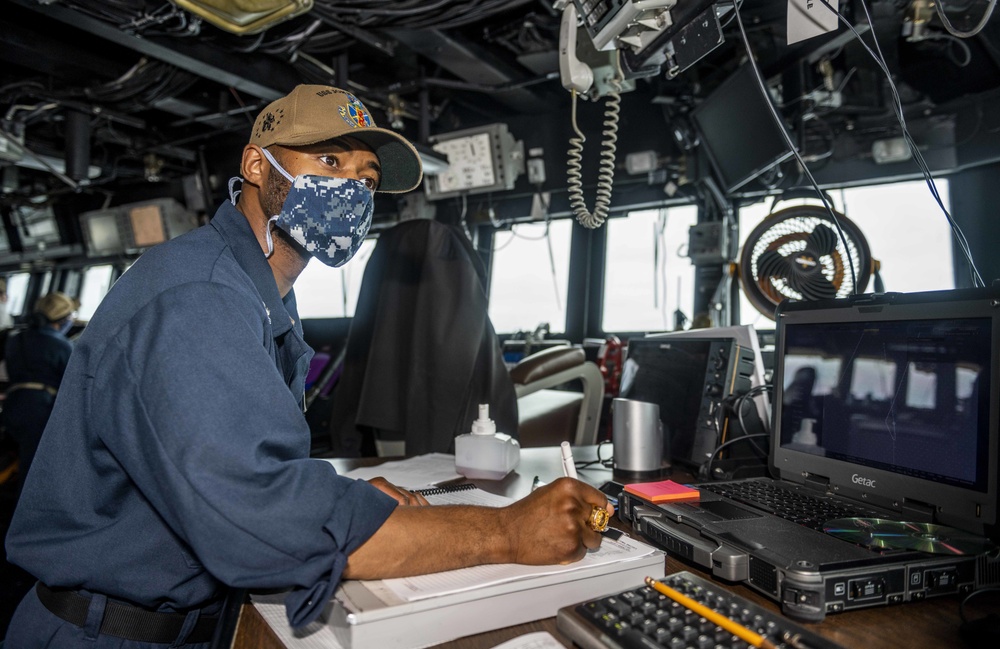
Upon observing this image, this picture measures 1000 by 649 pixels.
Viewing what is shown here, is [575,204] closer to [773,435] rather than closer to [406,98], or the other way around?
[773,435]

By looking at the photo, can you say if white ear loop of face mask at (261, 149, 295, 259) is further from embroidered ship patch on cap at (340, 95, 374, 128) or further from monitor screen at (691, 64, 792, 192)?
monitor screen at (691, 64, 792, 192)

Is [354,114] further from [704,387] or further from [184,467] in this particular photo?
[704,387]

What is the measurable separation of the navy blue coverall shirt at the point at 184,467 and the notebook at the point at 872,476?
45 cm

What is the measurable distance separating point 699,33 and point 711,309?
7.87ft

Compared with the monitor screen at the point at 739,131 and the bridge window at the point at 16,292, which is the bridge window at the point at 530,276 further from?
the bridge window at the point at 16,292

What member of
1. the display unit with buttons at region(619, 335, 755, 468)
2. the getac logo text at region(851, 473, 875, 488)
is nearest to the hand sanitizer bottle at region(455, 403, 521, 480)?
the display unit with buttons at region(619, 335, 755, 468)

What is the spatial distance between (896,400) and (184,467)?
0.95 metres

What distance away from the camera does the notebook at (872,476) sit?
0.71 meters

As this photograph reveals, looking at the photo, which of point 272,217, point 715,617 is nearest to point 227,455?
point 715,617

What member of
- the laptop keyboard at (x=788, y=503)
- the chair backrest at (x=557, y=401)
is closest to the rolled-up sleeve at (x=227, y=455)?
the laptop keyboard at (x=788, y=503)

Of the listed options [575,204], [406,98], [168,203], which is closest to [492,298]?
[406,98]

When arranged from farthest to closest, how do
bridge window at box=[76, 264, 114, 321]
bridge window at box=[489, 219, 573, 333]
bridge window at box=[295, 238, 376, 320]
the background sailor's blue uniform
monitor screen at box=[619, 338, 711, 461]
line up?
bridge window at box=[76, 264, 114, 321] < bridge window at box=[295, 238, 376, 320] < bridge window at box=[489, 219, 573, 333] < the background sailor's blue uniform < monitor screen at box=[619, 338, 711, 461]

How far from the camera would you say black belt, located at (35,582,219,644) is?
0.85 meters

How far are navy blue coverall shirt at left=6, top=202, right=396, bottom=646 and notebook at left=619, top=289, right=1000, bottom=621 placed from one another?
17.7 inches
